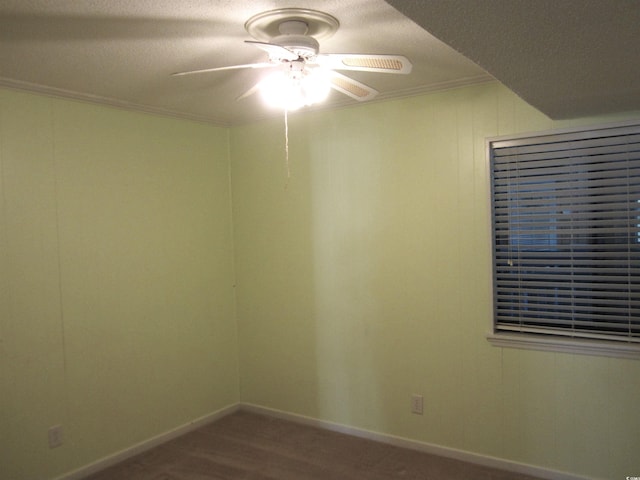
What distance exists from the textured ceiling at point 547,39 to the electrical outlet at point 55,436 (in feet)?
10.0

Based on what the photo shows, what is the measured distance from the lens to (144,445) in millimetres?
3518

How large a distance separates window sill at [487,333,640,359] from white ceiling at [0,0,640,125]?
1278 mm

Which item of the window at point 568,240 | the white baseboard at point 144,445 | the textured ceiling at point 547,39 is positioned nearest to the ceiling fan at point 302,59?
the textured ceiling at point 547,39

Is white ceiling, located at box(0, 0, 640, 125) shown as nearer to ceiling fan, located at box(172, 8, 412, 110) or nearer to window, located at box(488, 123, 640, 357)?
ceiling fan, located at box(172, 8, 412, 110)

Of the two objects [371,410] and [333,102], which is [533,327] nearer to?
[371,410]

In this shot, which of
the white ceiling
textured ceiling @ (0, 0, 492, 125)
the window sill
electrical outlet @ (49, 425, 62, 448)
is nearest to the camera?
the white ceiling

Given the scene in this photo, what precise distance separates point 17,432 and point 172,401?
1.09 meters

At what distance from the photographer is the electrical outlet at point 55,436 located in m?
3.00

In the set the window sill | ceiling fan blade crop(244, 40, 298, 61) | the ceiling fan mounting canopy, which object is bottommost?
the window sill

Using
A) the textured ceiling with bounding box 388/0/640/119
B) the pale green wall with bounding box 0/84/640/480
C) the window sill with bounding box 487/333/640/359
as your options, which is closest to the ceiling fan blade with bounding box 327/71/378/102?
the textured ceiling with bounding box 388/0/640/119

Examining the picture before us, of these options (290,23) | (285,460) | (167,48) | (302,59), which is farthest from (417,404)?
(167,48)

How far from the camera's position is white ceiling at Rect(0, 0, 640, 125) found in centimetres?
142

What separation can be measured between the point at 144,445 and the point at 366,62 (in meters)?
2.99

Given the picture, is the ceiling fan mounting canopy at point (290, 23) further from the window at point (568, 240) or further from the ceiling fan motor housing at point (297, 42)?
the window at point (568, 240)
